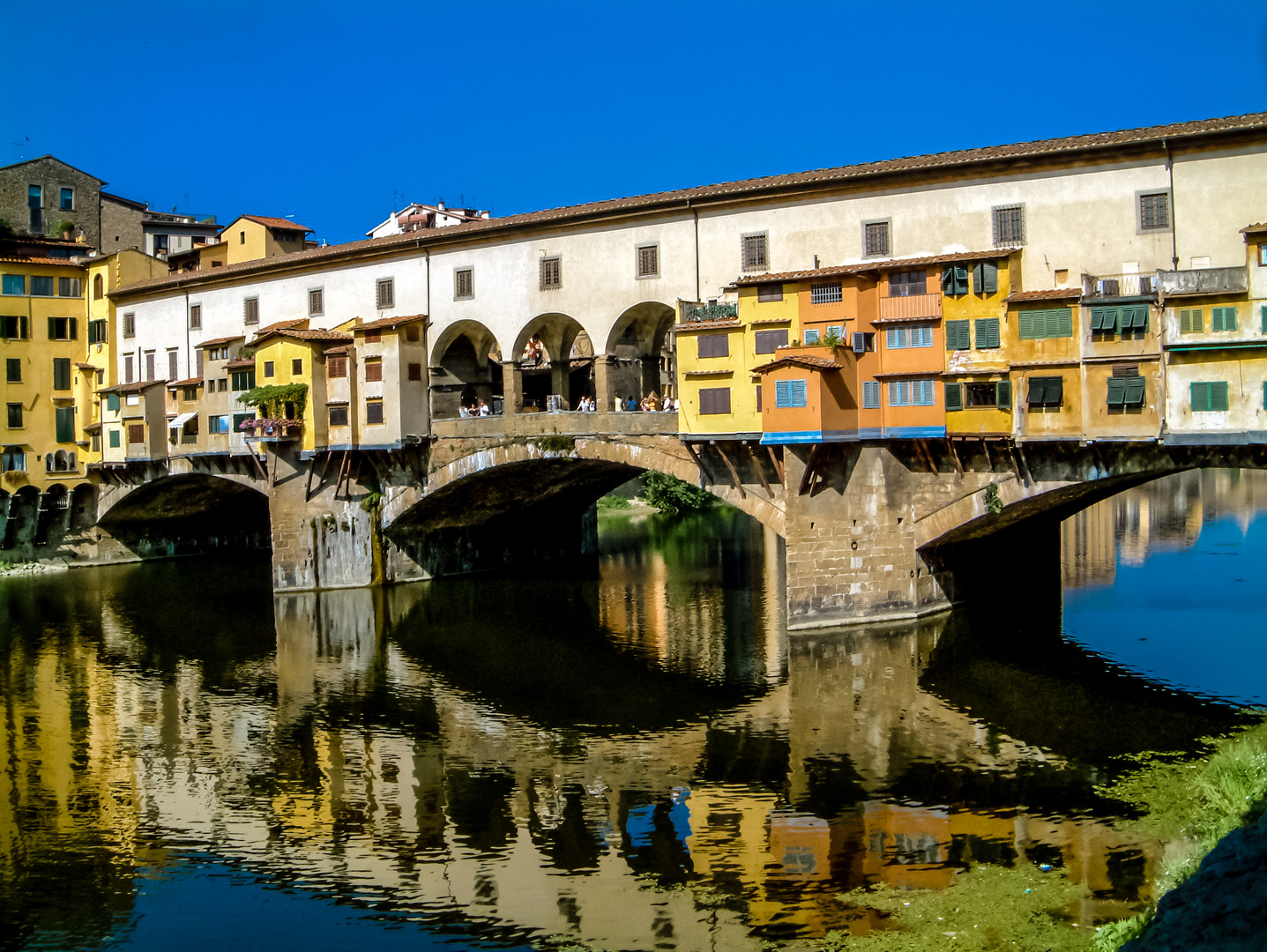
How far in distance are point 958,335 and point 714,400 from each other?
282 inches

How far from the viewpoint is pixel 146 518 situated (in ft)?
190

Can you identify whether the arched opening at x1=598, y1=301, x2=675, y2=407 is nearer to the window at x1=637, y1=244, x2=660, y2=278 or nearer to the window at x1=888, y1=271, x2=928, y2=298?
the window at x1=637, y1=244, x2=660, y2=278

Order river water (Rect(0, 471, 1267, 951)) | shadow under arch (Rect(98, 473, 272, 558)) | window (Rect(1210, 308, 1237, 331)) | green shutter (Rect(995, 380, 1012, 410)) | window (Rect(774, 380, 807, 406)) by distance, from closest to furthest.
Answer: river water (Rect(0, 471, 1267, 951)) → window (Rect(1210, 308, 1237, 331)) → green shutter (Rect(995, 380, 1012, 410)) → window (Rect(774, 380, 807, 406)) → shadow under arch (Rect(98, 473, 272, 558))

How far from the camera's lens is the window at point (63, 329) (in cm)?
5616

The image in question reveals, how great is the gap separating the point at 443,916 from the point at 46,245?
50.9 metres

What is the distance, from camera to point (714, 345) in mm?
34062

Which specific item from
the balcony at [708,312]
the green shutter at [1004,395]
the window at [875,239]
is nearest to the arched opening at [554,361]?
the balcony at [708,312]

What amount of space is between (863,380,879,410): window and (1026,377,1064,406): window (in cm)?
419

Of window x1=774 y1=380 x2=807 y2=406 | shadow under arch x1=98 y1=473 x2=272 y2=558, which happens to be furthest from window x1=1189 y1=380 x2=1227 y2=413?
shadow under arch x1=98 y1=473 x2=272 y2=558

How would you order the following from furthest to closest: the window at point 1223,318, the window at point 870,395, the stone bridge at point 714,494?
the window at point 870,395
the stone bridge at point 714,494
the window at point 1223,318

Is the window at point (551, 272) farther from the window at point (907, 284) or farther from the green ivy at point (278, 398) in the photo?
the window at point (907, 284)

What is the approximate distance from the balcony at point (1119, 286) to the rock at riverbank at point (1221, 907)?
56.2ft

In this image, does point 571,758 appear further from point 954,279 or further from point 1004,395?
point 954,279

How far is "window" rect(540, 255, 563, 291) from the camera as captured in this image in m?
38.9
